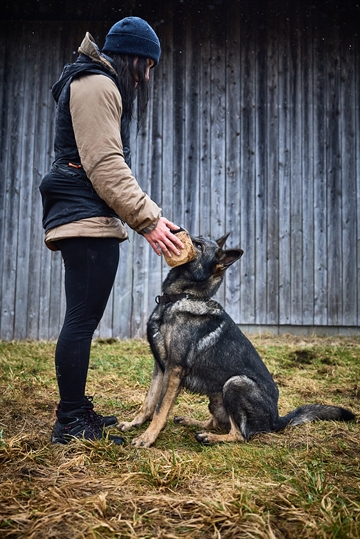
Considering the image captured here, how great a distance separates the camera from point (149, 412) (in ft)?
11.5

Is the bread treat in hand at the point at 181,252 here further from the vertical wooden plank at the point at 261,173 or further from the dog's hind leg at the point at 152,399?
the vertical wooden plank at the point at 261,173

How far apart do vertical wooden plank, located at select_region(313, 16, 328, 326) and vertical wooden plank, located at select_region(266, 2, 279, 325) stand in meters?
0.66

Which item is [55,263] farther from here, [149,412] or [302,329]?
[149,412]

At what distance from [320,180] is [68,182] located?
612cm

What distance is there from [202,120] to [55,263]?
3.49 metres

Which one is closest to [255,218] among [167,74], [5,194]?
[167,74]

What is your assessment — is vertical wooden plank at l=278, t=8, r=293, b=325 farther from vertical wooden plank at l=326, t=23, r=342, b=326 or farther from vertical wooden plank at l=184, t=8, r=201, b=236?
vertical wooden plank at l=184, t=8, r=201, b=236

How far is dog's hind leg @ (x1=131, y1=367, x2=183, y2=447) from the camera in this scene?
9.95ft

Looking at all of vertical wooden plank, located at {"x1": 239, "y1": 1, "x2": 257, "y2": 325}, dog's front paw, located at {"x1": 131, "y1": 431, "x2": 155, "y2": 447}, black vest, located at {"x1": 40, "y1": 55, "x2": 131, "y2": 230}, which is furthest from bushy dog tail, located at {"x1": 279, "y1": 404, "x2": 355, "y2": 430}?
vertical wooden plank, located at {"x1": 239, "y1": 1, "x2": 257, "y2": 325}

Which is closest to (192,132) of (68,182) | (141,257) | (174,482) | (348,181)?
(141,257)

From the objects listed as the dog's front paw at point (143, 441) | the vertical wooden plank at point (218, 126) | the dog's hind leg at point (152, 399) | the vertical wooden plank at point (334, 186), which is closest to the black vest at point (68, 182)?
the dog's hind leg at point (152, 399)

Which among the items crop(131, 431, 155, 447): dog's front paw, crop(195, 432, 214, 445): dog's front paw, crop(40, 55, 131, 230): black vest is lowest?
crop(195, 432, 214, 445): dog's front paw

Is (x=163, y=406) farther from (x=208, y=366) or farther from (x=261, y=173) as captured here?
(x=261, y=173)

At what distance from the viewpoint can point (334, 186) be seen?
807 cm
